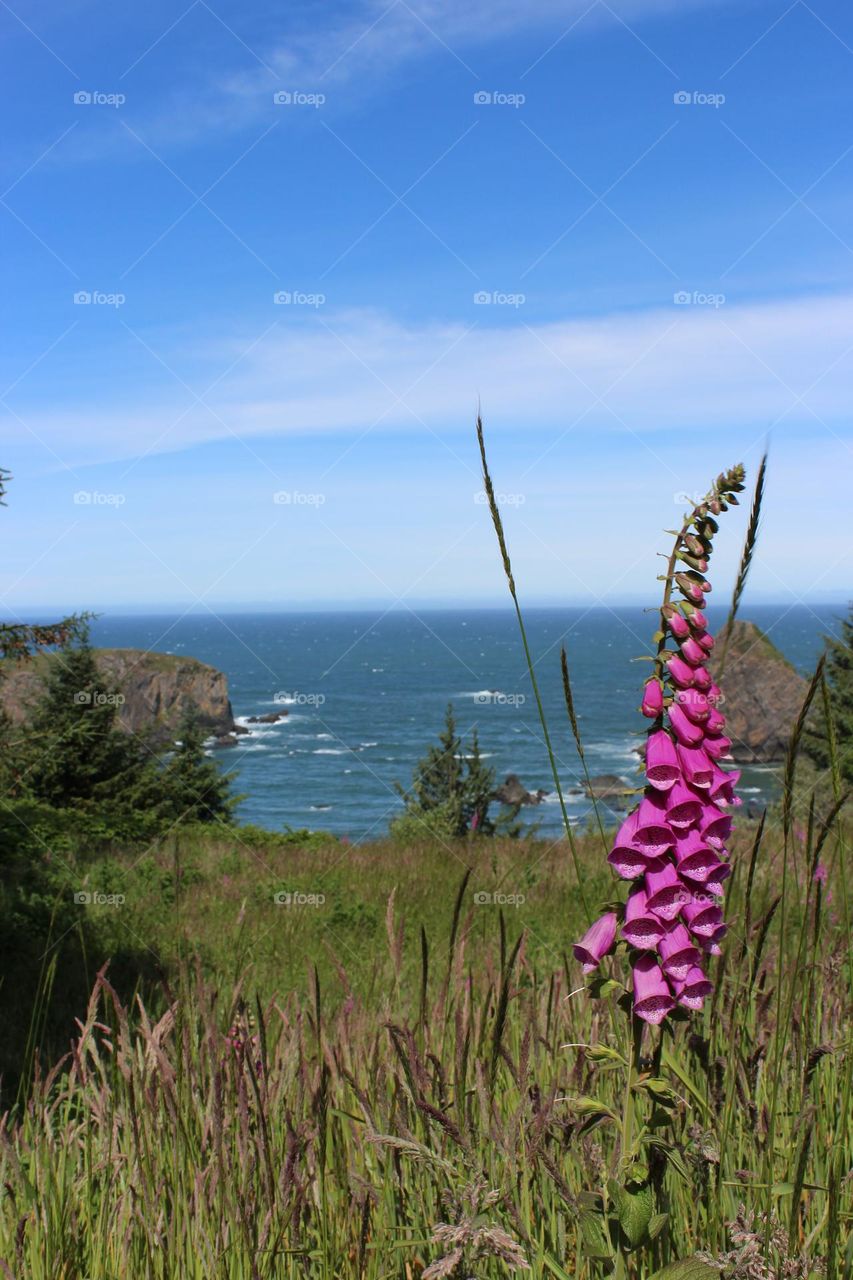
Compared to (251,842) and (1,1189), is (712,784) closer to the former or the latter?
(1,1189)

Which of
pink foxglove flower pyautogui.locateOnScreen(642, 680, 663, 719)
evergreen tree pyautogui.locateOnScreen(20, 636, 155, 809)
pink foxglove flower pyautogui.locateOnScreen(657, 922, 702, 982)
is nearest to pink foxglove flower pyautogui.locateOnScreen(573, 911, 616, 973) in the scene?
pink foxglove flower pyautogui.locateOnScreen(657, 922, 702, 982)

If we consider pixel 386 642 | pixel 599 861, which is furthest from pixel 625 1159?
pixel 386 642

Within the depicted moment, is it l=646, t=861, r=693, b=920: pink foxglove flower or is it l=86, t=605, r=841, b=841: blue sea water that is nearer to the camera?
l=646, t=861, r=693, b=920: pink foxglove flower

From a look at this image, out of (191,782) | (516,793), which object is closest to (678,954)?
(191,782)

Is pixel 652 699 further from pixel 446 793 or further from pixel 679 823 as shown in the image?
pixel 446 793

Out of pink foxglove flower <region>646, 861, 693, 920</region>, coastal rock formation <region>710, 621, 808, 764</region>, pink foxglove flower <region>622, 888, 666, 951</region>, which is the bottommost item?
coastal rock formation <region>710, 621, 808, 764</region>

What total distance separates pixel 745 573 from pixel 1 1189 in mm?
2254

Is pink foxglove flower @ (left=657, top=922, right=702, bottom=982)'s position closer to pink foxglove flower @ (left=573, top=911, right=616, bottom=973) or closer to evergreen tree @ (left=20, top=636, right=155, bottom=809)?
pink foxglove flower @ (left=573, top=911, right=616, bottom=973)

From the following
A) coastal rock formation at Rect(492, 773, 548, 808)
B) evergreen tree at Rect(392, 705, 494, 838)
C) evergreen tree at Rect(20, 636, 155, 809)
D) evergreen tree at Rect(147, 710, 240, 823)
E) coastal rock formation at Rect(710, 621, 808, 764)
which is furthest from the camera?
coastal rock formation at Rect(710, 621, 808, 764)

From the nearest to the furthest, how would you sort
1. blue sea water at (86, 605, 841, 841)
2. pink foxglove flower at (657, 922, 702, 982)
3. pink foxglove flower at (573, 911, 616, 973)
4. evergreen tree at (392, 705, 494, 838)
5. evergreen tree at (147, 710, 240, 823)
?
pink foxglove flower at (657, 922, 702, 982) < pink foxglove flower at (573, 911, 616, 973) < evergreen tree at (147, 710, 240, 823) < evergreen tree at (392, 705, 494, 838) < blue sea water at (86, 605, 841, 841)

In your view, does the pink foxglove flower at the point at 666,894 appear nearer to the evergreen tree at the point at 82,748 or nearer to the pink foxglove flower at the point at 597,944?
the pink foxglove flower at the point at 597,944

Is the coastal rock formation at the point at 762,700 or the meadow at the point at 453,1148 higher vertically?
the meadow at the point at 453,1148

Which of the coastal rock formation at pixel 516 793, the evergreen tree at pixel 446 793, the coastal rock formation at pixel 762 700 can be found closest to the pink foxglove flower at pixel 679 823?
the evergreen tree at pixel 446 793

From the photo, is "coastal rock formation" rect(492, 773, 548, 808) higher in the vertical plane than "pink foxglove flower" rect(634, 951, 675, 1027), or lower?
lower
